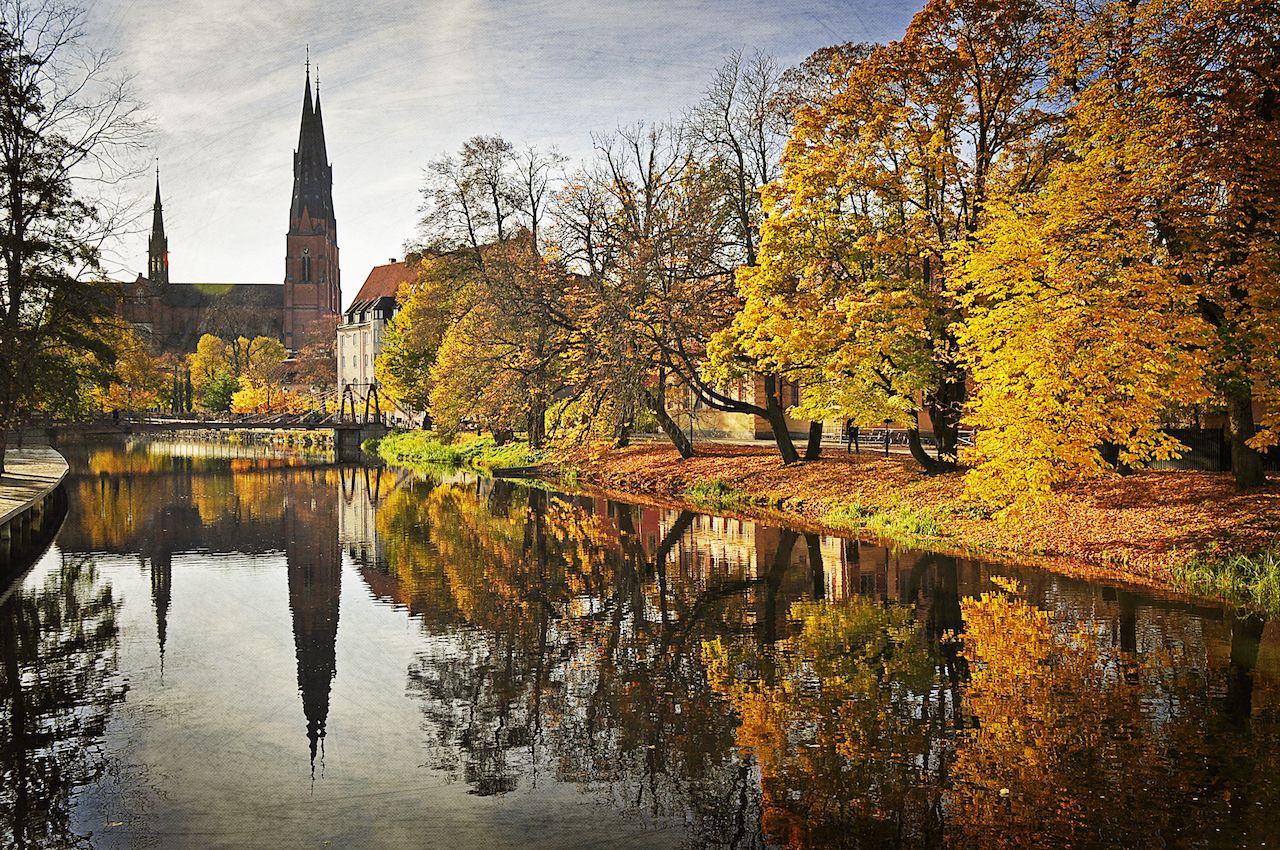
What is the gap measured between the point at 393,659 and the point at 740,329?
16.2 metres

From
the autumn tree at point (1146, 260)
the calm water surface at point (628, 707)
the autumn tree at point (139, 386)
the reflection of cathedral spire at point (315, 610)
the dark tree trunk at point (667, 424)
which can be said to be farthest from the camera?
the autumn tree at point (139, 386)

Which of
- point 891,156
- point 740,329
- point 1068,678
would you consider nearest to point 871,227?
point 891,156

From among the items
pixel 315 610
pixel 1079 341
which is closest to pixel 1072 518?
pixel 1079 341

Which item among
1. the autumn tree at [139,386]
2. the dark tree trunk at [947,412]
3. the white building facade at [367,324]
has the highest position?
the white building facade at [367,324]

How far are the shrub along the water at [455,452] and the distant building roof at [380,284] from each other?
42170mm

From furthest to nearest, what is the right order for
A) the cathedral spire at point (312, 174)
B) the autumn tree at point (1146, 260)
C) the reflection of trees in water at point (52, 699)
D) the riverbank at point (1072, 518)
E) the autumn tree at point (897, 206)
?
the cathedral spire at point (312, 174) → the autumn tree at point (897, 206) → the autumn tree at point (1146, 260) → the riverbank at point (1072, 518) → the reflection of trees in water at point (52, 699)

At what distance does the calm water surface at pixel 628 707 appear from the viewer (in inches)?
298

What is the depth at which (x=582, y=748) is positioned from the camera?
29.9ft

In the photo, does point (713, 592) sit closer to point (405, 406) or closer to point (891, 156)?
point (891, 156)

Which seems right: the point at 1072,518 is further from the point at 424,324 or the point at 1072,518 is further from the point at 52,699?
the point at 424,324

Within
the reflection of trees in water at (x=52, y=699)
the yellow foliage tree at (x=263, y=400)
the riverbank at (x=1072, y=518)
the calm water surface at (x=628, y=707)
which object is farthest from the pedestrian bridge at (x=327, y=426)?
the calm water surface at (x=628, y=707)

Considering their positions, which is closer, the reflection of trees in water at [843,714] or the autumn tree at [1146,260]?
the reflection of trees in water at [843,714]

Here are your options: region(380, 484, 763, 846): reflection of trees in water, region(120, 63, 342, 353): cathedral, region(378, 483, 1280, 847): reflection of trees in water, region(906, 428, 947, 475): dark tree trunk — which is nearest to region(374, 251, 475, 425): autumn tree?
region(906, 428, 947, 475): dark tree trunk

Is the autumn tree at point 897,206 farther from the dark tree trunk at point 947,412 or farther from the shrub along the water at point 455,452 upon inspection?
the shrub along the water at point 455,452
